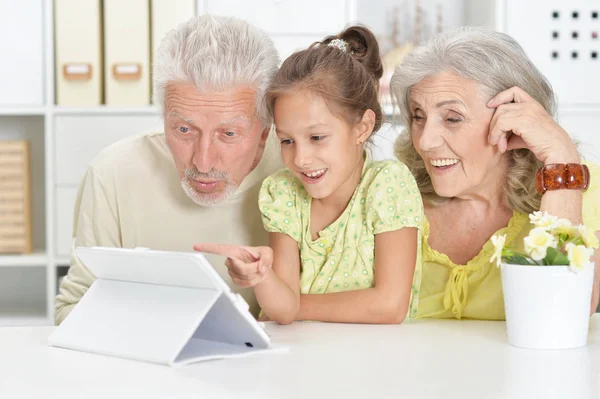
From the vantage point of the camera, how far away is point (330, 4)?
2.72 m

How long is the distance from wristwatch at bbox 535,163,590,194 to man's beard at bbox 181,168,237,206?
0.55m

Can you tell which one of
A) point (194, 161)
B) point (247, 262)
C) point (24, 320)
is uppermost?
point (194, 161)

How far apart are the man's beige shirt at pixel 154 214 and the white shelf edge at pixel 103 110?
0.90 meters

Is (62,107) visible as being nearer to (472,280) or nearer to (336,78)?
(336,78)

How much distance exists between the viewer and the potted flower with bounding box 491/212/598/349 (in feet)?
3.84

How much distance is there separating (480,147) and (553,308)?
453 mm

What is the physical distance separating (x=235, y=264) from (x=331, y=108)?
429 mm

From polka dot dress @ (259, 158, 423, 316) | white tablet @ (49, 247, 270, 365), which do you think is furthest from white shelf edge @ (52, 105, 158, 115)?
white tablet @ (49, 247, 270, 365)

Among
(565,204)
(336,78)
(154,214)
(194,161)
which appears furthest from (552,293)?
(154,214)

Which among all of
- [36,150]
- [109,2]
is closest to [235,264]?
[109,2]

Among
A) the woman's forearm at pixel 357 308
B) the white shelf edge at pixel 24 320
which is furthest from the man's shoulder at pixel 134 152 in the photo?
the white shelf edge at pixel 24 320

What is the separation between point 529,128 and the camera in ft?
4.93

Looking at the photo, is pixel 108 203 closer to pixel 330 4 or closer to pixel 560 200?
pixel 560 200

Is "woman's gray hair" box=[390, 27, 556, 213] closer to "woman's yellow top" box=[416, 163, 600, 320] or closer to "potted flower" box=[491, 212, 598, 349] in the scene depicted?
"woman's yellow top" box=[416, 163, 600, 320]
